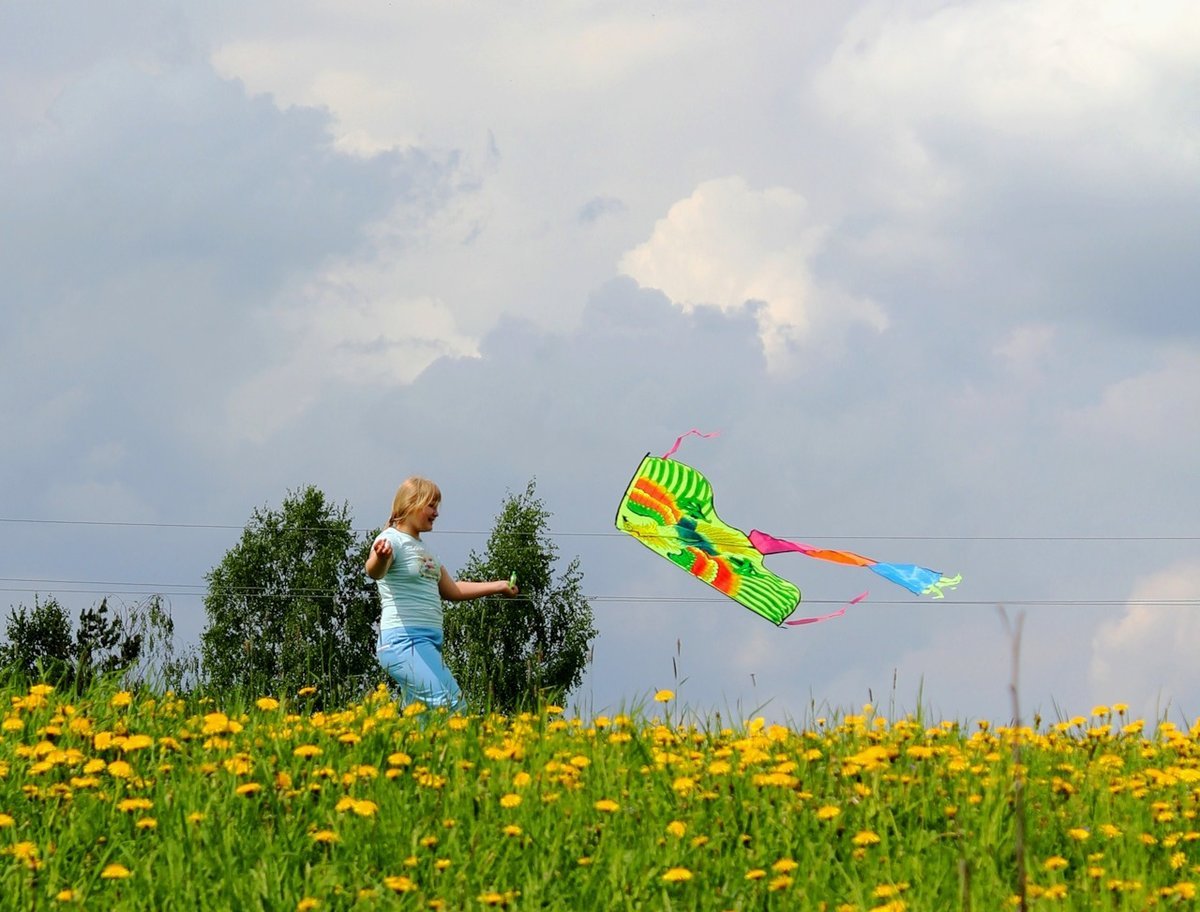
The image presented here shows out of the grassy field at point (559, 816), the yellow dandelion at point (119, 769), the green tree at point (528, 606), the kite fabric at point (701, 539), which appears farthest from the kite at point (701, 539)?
the green tree at point (528, 606)

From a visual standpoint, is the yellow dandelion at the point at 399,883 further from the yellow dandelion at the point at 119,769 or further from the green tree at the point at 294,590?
the green tree at the point at 294,590

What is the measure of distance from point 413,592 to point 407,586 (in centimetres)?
6

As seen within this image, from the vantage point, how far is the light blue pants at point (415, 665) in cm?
912

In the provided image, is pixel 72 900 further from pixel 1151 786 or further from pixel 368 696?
pixel 1151 786

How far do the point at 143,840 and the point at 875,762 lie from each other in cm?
289

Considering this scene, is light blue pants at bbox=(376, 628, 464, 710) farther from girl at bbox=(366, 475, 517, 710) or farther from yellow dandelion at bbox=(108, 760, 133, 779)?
yellow dandelion at bbox=(108, 760, 133, 779)

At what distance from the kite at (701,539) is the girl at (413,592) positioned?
8.71 feet

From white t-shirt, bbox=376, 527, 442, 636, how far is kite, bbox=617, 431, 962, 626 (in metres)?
2.75

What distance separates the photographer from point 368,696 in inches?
285

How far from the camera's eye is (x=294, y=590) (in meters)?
51.3

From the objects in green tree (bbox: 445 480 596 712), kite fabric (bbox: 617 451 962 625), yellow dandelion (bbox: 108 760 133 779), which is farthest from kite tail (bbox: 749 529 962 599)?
green tree (bbox: 445 480 596 712)

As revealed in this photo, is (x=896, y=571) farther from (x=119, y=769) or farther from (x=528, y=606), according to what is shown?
(x=528, y=606)

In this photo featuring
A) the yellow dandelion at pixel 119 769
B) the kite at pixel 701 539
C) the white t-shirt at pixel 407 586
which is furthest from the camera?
the kite at pixel 701 539

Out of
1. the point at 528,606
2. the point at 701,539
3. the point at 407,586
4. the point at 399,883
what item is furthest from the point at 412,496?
the point at 528,606
